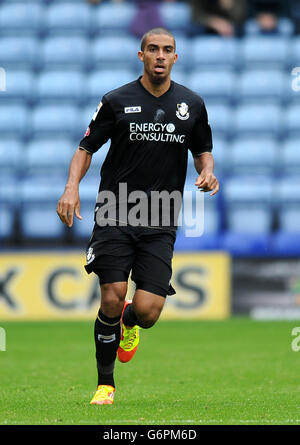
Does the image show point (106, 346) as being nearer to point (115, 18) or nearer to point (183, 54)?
point (183, 54)

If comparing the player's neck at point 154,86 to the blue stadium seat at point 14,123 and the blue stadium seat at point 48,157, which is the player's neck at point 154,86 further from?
the blue stadium seat at point 14,123

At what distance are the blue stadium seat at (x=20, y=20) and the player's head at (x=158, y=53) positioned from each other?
11762mm

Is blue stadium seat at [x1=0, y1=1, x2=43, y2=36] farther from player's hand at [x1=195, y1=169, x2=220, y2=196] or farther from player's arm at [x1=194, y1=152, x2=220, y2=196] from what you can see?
player's hand at [x1=195, y1=169, x2=220, y2=196]

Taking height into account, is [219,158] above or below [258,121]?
below

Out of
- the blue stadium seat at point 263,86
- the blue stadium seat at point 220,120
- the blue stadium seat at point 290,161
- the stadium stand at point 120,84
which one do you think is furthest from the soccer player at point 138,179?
the blue stadium seat at point 263,86

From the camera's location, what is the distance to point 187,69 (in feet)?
55.1

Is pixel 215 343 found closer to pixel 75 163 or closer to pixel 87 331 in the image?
pixel 87 331

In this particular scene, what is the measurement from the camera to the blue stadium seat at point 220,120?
50.3 feet

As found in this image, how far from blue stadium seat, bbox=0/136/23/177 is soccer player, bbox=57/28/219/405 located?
8514mm

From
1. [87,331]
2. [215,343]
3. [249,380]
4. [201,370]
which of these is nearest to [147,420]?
[249,380]

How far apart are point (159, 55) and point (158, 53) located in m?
0.02

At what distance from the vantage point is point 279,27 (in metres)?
17.0

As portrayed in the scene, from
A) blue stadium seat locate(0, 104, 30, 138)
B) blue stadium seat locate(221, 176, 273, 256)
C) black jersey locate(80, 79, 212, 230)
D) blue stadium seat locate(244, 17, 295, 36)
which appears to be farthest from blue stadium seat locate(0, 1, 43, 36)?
black jersey locate(80, 79, 212, 230)

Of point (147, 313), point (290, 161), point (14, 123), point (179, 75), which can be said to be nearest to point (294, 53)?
point (179, 75)
